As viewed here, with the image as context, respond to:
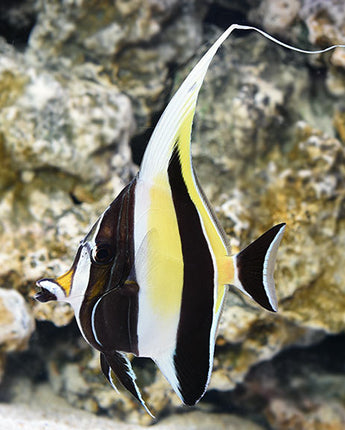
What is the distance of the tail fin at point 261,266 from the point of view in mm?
884

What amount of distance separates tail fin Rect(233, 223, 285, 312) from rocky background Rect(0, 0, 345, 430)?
105cm

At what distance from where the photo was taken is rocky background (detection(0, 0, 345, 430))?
1.95 m

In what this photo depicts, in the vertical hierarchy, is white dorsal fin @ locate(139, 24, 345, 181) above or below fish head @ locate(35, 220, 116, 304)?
above

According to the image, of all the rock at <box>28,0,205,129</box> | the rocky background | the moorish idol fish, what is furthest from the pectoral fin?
the rock at <box>28,0,205,129</box>

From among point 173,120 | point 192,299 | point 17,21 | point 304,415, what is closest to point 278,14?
point 17,21

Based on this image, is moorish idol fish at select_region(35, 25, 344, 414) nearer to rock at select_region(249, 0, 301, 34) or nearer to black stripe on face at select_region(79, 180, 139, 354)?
black stripe on face at select_region(79, 180, 139, 354)

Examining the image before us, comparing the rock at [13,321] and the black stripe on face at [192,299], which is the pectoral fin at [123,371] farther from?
the rock at [13,321]

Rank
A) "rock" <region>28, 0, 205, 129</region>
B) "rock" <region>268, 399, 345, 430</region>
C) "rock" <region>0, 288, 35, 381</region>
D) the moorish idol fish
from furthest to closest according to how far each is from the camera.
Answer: "rock" <region>268, 399, 345, 430</region>
"rock" <region>28, 0, 205, 129</region>
"rock" <region>0, 288, 35, 381</region>
the moorish idol fish

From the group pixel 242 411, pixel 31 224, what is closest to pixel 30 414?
pixel 31 224

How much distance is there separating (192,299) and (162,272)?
10 cm

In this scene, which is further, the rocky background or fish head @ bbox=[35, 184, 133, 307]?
the rocky background

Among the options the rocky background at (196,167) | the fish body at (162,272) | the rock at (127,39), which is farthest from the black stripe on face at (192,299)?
the rock at (127,39)

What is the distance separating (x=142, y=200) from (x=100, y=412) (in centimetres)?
169

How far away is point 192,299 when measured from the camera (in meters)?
0.92
